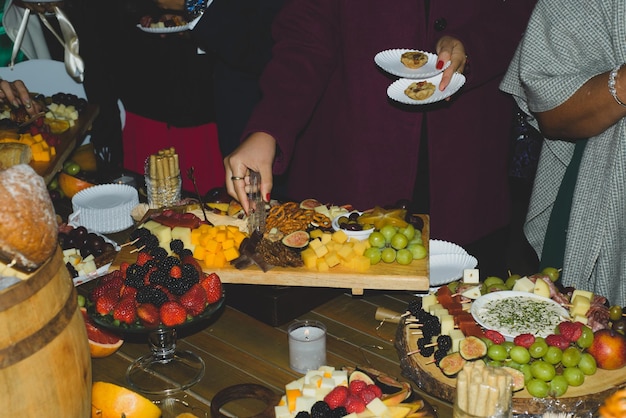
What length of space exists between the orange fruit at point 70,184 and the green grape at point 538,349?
226 cm

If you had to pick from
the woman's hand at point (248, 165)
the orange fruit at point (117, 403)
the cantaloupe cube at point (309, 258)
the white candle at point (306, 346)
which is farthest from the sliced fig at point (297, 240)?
the orange fruit at point (117, 403)

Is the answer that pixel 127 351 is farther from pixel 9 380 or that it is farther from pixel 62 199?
pixel 62 199

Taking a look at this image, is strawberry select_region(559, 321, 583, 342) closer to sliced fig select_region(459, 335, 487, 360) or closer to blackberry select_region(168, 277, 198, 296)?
sliced fig select_region(459, 335, 487, 360)

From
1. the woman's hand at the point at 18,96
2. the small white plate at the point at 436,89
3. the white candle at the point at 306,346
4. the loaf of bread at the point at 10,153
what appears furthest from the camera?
the woman's hand at the point at 18,96

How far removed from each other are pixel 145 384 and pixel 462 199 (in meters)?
1.58

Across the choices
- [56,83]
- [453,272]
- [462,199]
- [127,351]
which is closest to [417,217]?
[453,272]

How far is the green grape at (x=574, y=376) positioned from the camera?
6.29 feet

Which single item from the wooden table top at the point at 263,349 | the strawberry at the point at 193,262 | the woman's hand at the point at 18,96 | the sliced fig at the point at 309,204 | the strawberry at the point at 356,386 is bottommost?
the wooden table top at the point at 263,349

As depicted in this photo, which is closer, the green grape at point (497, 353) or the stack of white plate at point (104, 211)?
the green grape at point (497, 353)

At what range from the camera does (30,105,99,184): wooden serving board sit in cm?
353

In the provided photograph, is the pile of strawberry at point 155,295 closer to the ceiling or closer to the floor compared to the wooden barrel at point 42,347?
closer to the floor

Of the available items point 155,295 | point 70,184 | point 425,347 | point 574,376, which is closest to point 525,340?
point 574,376

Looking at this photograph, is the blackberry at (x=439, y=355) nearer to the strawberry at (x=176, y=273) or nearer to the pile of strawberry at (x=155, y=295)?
the pile of strawberry at (x=155, y=295)

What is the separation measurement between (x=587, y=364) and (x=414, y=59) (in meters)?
1.26
